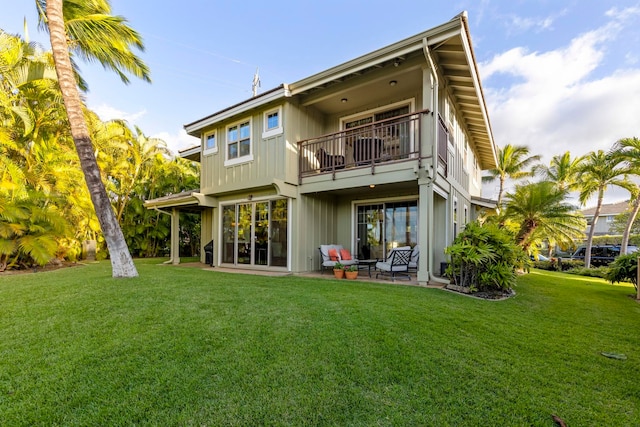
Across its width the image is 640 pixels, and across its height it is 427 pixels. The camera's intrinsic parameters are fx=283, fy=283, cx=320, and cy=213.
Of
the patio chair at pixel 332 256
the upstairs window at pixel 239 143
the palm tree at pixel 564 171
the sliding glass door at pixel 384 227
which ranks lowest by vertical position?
the patio chair at pixel 332 256

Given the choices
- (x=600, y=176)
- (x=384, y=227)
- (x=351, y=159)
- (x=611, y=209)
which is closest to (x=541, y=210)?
(x=384, y=227)

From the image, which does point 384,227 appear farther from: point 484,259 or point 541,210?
point 541,210

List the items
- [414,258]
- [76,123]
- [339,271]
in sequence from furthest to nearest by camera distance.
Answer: [414,258], [339,271], [76,123]

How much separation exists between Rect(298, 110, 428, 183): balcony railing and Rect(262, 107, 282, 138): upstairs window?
0.87 metres

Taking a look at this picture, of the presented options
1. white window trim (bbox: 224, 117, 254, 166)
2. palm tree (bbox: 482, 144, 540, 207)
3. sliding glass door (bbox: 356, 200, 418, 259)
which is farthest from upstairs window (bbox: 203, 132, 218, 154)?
palm tree (bbox: 482, 144, 540, 207)

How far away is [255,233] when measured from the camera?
980cm

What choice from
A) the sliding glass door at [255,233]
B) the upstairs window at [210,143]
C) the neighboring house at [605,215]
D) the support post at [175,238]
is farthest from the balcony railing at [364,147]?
the neighboring house at [605,215]

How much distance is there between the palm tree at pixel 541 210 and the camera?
11.1 m

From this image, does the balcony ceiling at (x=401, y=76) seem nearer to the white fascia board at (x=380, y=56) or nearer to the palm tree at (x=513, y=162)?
the white fascia board at (x=380, y=56)

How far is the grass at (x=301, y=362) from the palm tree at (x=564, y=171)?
19714 mm

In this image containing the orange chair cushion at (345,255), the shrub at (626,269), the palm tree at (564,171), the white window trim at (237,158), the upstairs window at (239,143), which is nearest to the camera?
the shrub at (626,269)

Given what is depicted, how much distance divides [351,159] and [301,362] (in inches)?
288

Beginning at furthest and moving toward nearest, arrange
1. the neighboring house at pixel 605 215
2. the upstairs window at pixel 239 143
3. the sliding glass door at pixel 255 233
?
1. the neighboring house at pixel 605 215
2. the upstairs window at pixel 239 143
3. the sliding glass door at pixel 255 233

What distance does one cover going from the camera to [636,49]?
11.8 m
